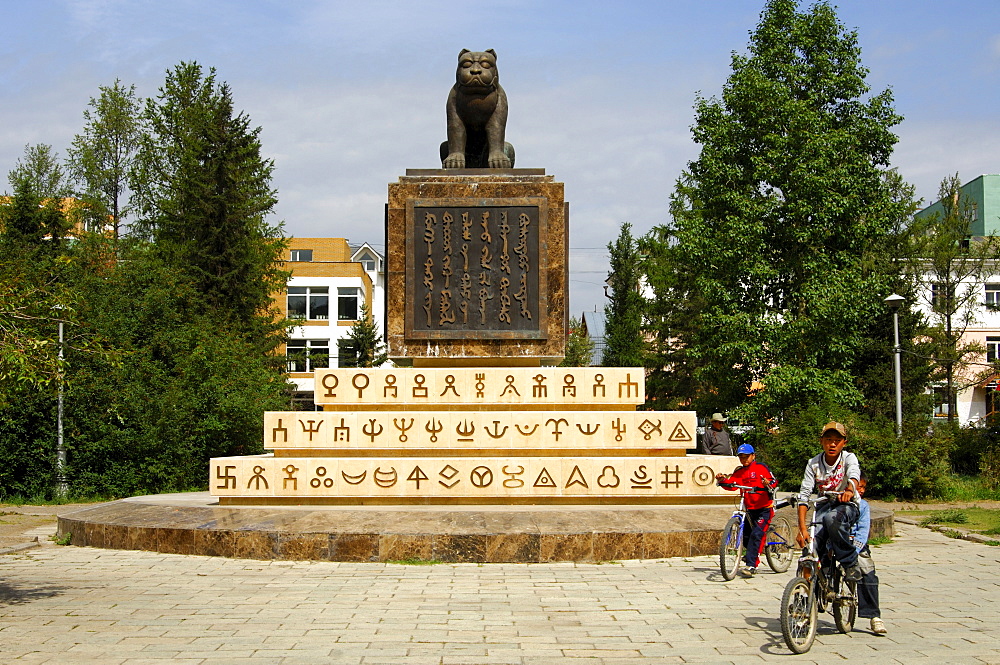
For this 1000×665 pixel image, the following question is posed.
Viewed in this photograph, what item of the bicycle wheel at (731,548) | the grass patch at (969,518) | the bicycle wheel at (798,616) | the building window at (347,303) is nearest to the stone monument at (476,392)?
the bicycle wheel at (731,548)

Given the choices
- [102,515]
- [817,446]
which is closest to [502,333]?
[102,515]

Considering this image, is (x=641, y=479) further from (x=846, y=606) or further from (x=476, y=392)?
(x=846, y=606)

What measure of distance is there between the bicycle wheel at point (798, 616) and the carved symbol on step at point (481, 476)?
6.33 m

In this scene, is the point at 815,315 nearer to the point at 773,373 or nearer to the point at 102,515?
the point at 773,373

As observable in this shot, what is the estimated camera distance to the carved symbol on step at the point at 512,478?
1312 cm

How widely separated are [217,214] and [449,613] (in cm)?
2526

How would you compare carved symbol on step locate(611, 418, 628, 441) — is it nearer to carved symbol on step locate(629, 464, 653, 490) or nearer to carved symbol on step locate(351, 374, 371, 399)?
carved symbol on step locate(629, 464, 653, 490)

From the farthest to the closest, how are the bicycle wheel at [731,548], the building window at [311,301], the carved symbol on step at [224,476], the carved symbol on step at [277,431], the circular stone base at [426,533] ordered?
1. the building window at [311,301]
2. the carved symbol on step at [277,431]
3. the carved symbol on step at [224,476]
4. the circular stone base at [426,533]
5. the bicycle wheel at [731,548]

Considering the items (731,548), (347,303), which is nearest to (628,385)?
(731,548)

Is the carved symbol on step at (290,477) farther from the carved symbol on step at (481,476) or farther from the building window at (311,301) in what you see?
the building window at (311,301)

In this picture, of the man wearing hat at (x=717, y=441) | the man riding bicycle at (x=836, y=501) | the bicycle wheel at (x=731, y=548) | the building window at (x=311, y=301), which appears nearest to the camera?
the man riding bicycle at (x=836, y=501)

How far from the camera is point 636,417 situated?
44.4 ft

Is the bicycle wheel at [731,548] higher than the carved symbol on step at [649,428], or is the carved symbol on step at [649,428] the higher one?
the carved symbol on step at [649,428]

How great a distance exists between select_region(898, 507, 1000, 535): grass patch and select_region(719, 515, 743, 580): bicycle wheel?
6508mm
